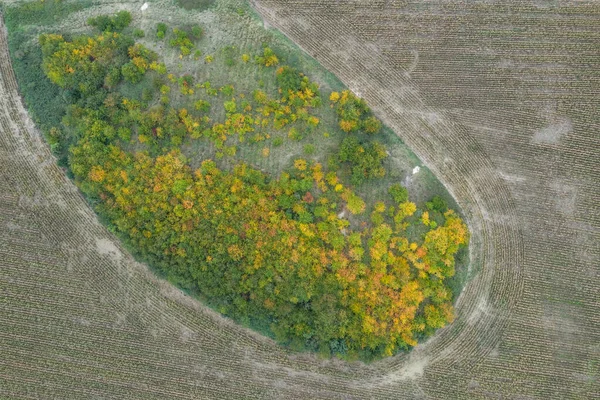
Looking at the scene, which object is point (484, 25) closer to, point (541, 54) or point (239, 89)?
point (541, 54)

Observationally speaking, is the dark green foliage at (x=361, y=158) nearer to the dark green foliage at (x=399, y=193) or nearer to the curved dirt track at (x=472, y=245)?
the dark green foliage at (x=399, y=193)

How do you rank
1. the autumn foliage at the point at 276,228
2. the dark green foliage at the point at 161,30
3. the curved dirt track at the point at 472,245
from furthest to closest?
the dark green foliage at the point at 161,30 → the curved dirt track at the point at 472,245 → the autumn foliage at the point at 276,228

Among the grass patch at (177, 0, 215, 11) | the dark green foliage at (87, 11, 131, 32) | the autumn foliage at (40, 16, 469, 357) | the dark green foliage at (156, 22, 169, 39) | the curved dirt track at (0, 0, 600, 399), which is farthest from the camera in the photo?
the grass patch at (177, 0, 215, 11)

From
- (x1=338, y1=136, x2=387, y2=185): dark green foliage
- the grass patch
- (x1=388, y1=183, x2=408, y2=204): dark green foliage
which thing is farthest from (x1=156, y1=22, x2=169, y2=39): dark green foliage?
(x1=388, y1=183, x2=408, y2=204): dark green foliage

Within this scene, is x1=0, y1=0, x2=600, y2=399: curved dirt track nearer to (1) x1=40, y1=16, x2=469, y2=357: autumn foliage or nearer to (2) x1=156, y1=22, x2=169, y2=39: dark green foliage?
(1) x1=40, y1=16, x2=469, y2=357: autumn foliage

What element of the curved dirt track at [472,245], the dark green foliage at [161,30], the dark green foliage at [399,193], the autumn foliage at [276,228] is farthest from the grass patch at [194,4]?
the dark green foliage at [399,193]

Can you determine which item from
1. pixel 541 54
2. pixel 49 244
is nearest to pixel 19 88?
pixel 49 244

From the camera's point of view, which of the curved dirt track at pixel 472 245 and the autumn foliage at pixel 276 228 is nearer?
the autumn foliage at pixel 276 228

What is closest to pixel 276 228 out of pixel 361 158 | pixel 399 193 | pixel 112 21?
pixel 361 158
